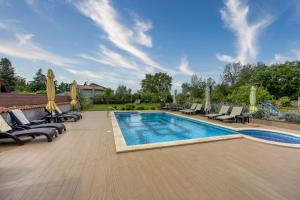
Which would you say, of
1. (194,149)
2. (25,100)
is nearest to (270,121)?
(194,149)

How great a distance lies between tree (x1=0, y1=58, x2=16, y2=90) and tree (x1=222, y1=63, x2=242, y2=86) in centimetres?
4725

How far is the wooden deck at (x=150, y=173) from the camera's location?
2148 mm

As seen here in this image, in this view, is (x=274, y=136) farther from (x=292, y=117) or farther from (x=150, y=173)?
(x=150, y=173)

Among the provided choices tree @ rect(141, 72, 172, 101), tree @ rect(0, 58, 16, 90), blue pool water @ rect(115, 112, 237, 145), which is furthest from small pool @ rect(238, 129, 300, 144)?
tree @ rect(0, 58, 16, 90)

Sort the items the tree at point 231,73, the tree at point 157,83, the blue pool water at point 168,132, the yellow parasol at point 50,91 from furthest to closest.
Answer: the tree at point 157,83
the tree at point 231,73
the yellow parasol at point 50,91
the blue pool water at point 168,132

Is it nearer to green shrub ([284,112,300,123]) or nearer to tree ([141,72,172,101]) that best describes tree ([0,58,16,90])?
tree ([141,72,172,101])

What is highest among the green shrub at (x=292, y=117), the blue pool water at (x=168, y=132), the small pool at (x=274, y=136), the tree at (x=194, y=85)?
the tree at (x=194, y=85)

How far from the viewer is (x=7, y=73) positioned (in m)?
33.3

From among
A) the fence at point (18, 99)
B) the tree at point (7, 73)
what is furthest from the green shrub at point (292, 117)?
the tree at point (7, 73)

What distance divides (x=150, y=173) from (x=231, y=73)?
40.5 meters

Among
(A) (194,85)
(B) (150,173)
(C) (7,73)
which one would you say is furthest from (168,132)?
(C) (7,73)

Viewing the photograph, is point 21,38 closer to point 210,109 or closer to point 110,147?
point 110,147

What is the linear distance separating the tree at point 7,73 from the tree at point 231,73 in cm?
4725

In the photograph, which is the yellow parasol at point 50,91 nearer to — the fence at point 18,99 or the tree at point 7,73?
the fence at point 18,99
